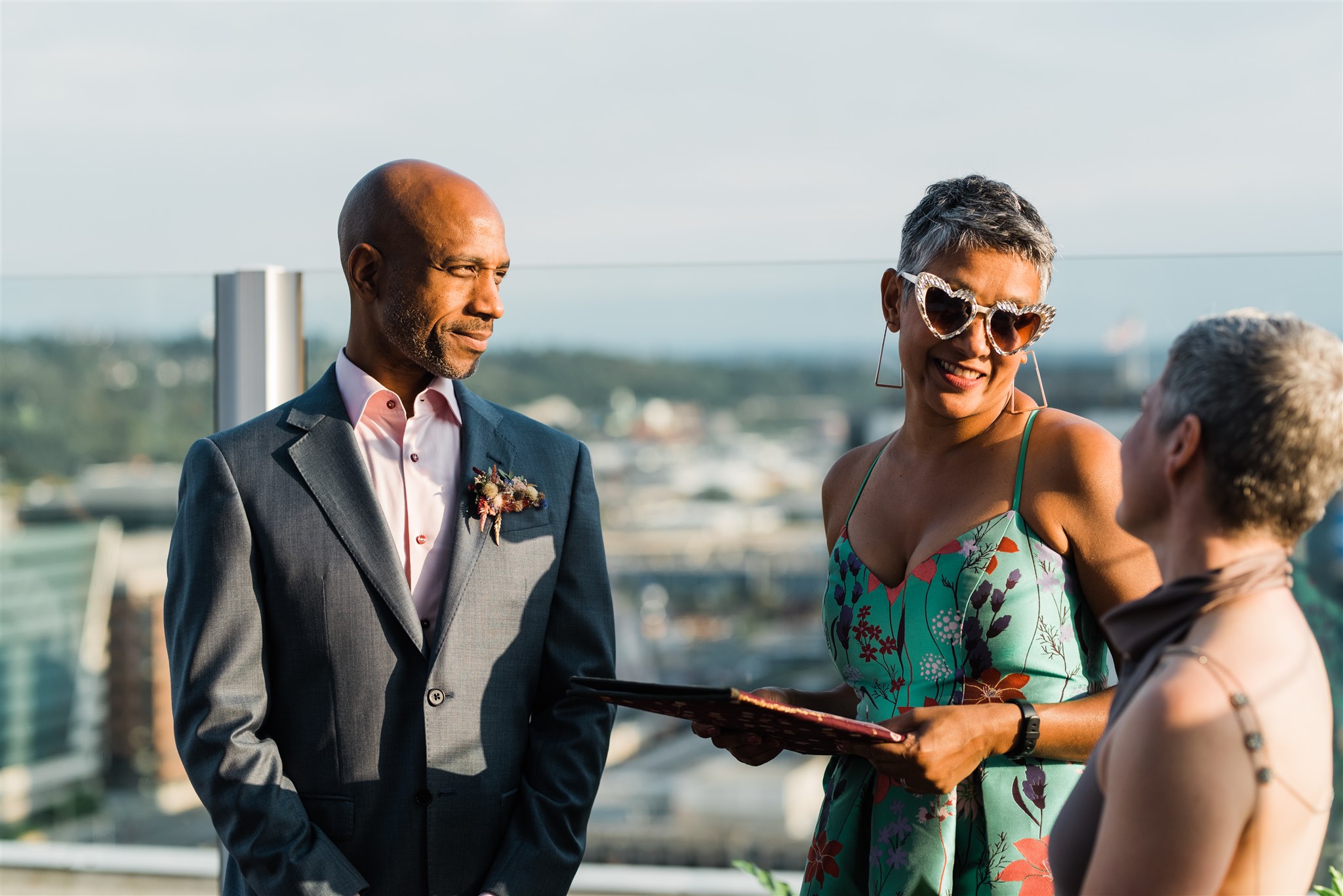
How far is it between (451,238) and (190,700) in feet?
A: 2.93

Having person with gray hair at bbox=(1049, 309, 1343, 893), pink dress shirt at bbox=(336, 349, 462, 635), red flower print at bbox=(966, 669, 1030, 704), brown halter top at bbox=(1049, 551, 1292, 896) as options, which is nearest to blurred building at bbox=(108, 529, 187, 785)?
pink dress shirt at bbox=(336, 349, 462, 635)

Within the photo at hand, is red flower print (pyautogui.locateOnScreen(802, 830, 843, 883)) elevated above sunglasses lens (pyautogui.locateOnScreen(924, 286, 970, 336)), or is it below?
below

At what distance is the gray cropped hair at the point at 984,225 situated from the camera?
2045mm

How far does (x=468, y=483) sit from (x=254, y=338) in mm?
1419

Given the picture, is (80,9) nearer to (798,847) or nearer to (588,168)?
(588,168)

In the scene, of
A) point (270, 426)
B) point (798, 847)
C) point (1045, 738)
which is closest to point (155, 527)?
point (270, 426)

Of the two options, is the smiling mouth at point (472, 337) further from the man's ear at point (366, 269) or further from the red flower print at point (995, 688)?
the red flower print at point (995, 688)

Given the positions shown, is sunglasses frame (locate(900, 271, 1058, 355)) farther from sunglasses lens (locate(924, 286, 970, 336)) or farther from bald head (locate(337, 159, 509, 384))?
bald head (locate(337, 159, 509, 384))

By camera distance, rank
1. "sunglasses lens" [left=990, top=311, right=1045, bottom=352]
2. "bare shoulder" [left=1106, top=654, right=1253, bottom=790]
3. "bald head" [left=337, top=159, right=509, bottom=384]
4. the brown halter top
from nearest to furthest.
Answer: "bare shoulder" [left=1106, top=654, right=1253, bottom=790], the brown halter top, "sunglasses lens" [left=990, top=311, right=1045, bottom=352], "bald head" [left=337, top=159, right=509, bottom=384]

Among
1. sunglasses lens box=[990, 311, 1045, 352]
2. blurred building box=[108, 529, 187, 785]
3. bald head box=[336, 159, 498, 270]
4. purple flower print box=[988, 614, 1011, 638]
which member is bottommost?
blurred building box=[108, 529, 187, 785]

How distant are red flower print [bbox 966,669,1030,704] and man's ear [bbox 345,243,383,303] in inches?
48.4

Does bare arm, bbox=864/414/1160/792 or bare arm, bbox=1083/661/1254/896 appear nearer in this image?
bare arm, bbox=1083/661/1254/896

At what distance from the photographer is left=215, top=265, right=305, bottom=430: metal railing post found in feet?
11.0

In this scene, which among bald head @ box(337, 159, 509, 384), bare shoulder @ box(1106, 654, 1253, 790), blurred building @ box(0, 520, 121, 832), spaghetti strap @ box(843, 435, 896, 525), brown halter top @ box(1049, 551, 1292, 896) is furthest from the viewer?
blurred building @ box(0, 520, 121, 832)
